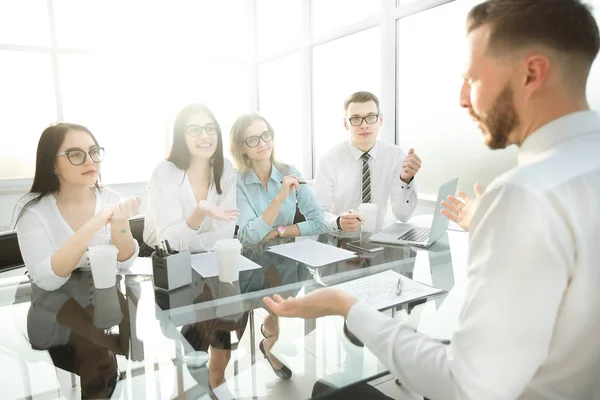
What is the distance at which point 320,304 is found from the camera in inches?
35.2

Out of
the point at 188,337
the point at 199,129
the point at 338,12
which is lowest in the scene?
the point at 188,337

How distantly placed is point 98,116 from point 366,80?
9.82 ft

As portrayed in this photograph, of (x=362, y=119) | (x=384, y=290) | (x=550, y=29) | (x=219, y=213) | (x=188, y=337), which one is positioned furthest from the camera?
(x=362, y=119)

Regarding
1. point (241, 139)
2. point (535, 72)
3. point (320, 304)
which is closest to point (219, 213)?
point (241, 139)

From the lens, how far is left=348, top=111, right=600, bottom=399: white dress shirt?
0.62m

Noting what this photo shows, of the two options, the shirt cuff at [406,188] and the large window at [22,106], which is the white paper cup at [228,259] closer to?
the shirt cuff at [406,188]

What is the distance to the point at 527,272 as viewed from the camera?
2.02ft

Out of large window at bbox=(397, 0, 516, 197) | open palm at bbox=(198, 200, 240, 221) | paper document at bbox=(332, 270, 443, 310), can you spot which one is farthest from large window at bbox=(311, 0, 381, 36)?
paper document at bbox=(332, 270, 443, 310)

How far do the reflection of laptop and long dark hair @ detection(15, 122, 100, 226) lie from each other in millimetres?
1386

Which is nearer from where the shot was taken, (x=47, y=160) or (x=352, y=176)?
(x=47, y=160)

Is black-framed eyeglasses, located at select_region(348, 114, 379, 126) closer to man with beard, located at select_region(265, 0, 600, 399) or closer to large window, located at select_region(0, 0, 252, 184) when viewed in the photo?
large window, located at select_region(0, 0, 252, 184)

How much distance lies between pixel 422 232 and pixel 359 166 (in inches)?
41.5

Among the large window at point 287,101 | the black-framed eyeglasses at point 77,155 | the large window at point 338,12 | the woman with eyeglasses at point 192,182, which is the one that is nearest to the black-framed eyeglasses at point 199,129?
the woman with eyeglasses at point 192,182

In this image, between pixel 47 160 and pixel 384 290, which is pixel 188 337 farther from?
pixel 47 160
